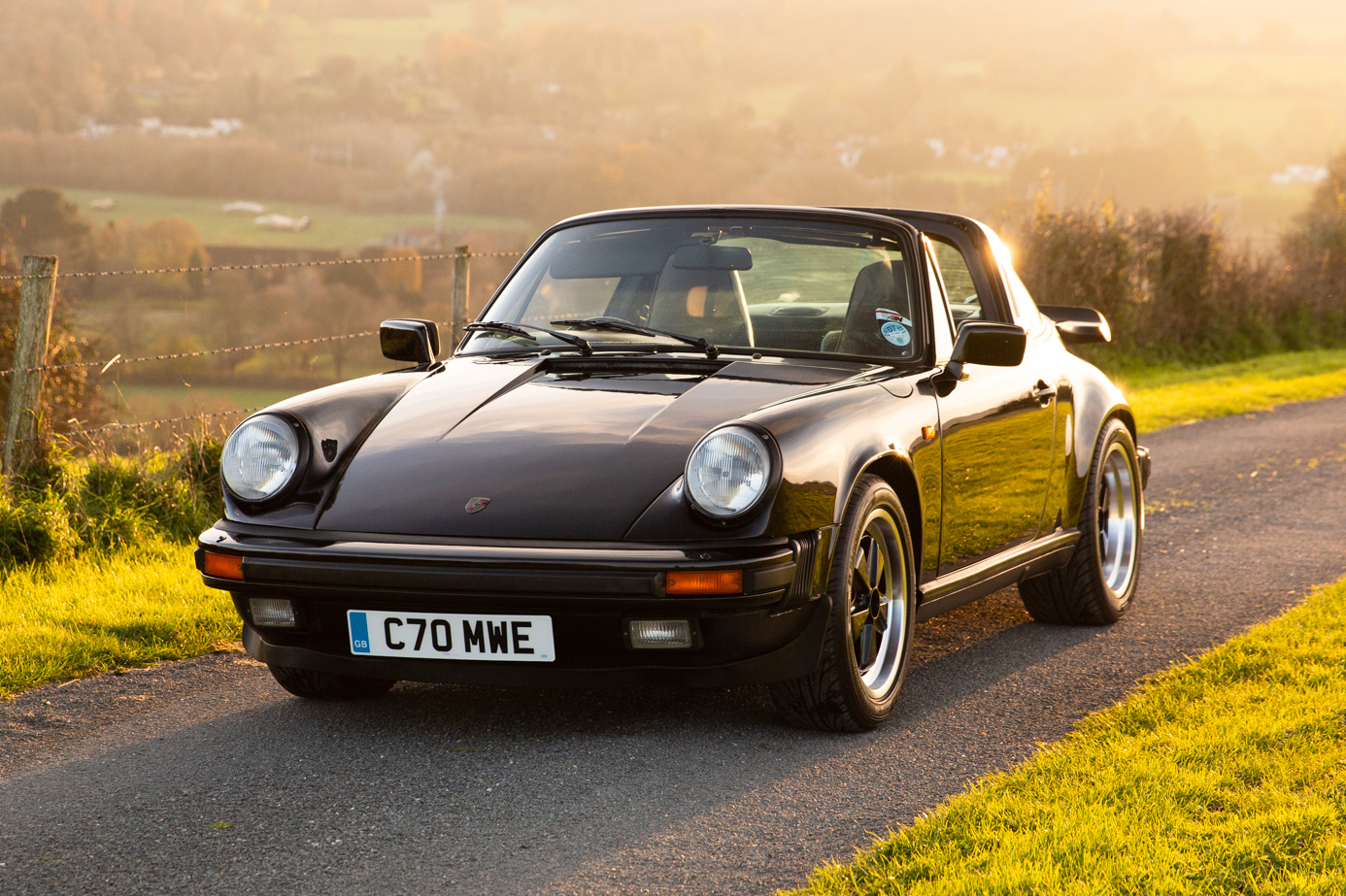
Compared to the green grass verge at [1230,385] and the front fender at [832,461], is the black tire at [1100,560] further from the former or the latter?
the green grass verge at [1230,385]

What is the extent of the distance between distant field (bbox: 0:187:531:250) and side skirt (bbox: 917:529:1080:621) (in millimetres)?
82492

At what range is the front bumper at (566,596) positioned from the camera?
3457mm

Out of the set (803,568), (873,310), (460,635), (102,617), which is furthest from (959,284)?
(102,617)

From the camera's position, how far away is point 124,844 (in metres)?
3.13

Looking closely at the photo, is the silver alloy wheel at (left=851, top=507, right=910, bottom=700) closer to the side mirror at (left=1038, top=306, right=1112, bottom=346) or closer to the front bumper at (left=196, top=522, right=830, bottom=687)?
the front bumper at (left=196, top=522, right=830, bottom=687)

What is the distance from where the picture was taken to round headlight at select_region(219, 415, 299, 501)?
393 centimetres

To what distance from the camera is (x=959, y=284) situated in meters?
5.28

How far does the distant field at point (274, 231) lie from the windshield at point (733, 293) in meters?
82.5

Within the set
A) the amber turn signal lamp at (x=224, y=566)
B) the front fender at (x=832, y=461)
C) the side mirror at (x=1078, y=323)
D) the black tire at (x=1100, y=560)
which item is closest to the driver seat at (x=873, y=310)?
the front fender at (x=832, y=461)

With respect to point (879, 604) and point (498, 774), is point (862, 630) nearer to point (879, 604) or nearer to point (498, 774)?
point (879, 604)

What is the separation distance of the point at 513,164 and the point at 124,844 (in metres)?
94.1

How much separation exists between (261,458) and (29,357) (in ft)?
12.0

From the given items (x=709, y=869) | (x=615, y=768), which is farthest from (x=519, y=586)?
(x=709, y=869)

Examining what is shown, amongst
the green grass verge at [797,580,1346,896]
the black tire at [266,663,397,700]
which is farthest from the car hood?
the green grass verge at [797,580,1346,896]
